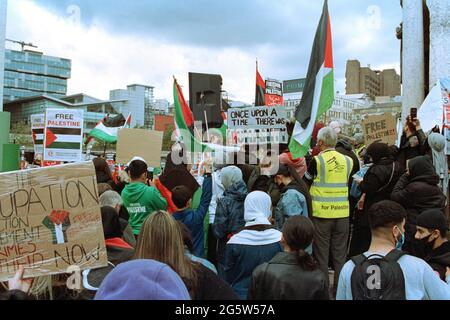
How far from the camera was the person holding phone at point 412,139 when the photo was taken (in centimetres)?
661

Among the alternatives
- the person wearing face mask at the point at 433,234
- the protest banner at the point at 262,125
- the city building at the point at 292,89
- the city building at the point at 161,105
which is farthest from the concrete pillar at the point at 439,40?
the city building at the point at 161,105

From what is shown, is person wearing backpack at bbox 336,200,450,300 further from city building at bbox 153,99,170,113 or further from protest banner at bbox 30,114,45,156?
city building at bbox 153,99,170,113

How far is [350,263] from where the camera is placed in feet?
10.6

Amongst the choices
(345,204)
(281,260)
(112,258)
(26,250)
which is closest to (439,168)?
(345,204)

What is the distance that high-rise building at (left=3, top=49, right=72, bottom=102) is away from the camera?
148 m

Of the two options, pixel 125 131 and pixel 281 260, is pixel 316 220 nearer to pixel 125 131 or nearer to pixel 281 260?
pixel 281 260

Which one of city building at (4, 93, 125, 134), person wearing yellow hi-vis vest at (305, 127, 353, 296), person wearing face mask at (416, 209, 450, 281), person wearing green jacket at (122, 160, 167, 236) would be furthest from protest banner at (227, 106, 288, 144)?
city building at (4, 93, 125, 134)

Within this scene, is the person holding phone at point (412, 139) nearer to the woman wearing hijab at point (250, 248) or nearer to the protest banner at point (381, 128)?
the protest banner at point (381, 128)

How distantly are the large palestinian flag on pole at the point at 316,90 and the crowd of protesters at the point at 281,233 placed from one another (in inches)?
14.1

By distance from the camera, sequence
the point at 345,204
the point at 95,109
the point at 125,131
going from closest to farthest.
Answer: the point at 345,204
the point at 125,131
the point at 95,109

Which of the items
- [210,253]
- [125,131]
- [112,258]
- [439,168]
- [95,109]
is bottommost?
[210,253]

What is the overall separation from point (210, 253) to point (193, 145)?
111 inches

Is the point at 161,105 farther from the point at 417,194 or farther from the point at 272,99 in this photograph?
Answer: the point at 417,194

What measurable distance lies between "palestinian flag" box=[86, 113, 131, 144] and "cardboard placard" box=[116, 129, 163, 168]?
3757 millimetres
